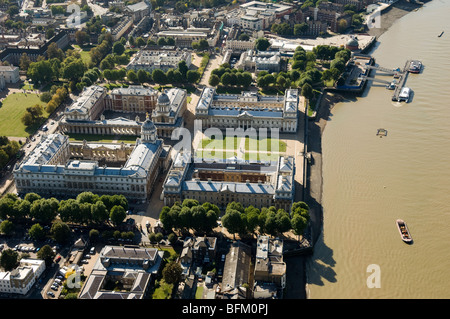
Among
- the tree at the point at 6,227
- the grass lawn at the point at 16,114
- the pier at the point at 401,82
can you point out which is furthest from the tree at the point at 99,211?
the pier at the point at 401,82

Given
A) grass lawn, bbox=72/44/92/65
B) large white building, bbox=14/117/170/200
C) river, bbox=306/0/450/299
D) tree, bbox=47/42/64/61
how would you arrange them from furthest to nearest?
1. grass lawn, bbox=72/44/92/65
2. tree, bbox=47/42/64/61
3. large white building, bbox=14/117/170/200
4. river, bbox=306/0/450/299

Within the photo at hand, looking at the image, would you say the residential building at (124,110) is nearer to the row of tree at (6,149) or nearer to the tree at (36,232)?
the row of tree at (6,149)

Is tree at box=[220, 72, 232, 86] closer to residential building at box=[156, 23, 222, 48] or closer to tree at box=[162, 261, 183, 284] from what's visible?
residential building at box=[156, 23, 222, 48]

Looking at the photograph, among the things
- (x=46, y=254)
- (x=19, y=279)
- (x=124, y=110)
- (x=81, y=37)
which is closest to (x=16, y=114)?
(x=124, y=110)

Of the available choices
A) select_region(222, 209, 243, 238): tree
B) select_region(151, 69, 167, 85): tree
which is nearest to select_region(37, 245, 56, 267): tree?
select_region(222, 209, 243, 238): tree

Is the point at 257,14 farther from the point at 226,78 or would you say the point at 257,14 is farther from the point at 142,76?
the point at 142,76

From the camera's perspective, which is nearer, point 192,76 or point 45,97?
point 45,97
